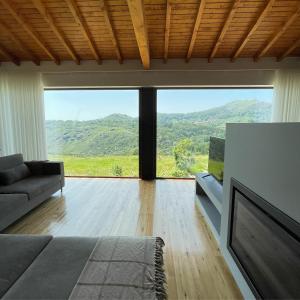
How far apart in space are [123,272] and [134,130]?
158 inches

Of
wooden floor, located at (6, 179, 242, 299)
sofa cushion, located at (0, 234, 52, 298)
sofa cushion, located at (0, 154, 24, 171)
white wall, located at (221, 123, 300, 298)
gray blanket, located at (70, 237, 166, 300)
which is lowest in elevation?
wooden floor, located at (6, 179, 242, 299)

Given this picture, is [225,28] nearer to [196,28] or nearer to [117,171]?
[196,28]

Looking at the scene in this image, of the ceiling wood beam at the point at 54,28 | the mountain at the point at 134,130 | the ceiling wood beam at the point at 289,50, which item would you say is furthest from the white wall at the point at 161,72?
the mountain at the point at 134,130

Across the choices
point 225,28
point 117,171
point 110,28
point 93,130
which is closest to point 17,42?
point 110,28

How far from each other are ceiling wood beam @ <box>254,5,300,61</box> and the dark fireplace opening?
3.18 meters

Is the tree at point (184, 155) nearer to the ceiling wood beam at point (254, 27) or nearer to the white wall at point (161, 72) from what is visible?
the white wall at point (161, 72)

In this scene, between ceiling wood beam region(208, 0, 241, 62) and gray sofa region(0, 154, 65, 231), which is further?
ceiling wood beam region(208, 0, 241, 62)

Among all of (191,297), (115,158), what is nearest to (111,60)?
(115,158)

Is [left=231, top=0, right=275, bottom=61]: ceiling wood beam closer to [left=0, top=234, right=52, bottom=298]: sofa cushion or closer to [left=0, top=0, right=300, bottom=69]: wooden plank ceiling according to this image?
[left=0, top=0, right=300, bottom=69]: wooden plank ceiling

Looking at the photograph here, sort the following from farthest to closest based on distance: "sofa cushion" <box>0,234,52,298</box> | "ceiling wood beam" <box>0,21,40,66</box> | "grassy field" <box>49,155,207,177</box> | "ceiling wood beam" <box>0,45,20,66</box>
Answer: "grassy field" <box>49,155,207,177</box> < "ceiling wood beam" <box>0,45,20,66</box> < "ceiling wood beam" <box>0,21,40,66</box> < "sofa cushion" <box>0,234,52,298</box>

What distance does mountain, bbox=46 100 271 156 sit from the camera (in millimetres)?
4969

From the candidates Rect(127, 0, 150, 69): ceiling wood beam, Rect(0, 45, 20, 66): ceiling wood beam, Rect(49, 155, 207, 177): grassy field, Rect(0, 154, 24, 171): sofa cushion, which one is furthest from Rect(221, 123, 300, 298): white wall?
Rect(0, 45, 20, 66): ceiling wood beam

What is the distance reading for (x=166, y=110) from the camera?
505 cm

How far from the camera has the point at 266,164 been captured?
135 cm
